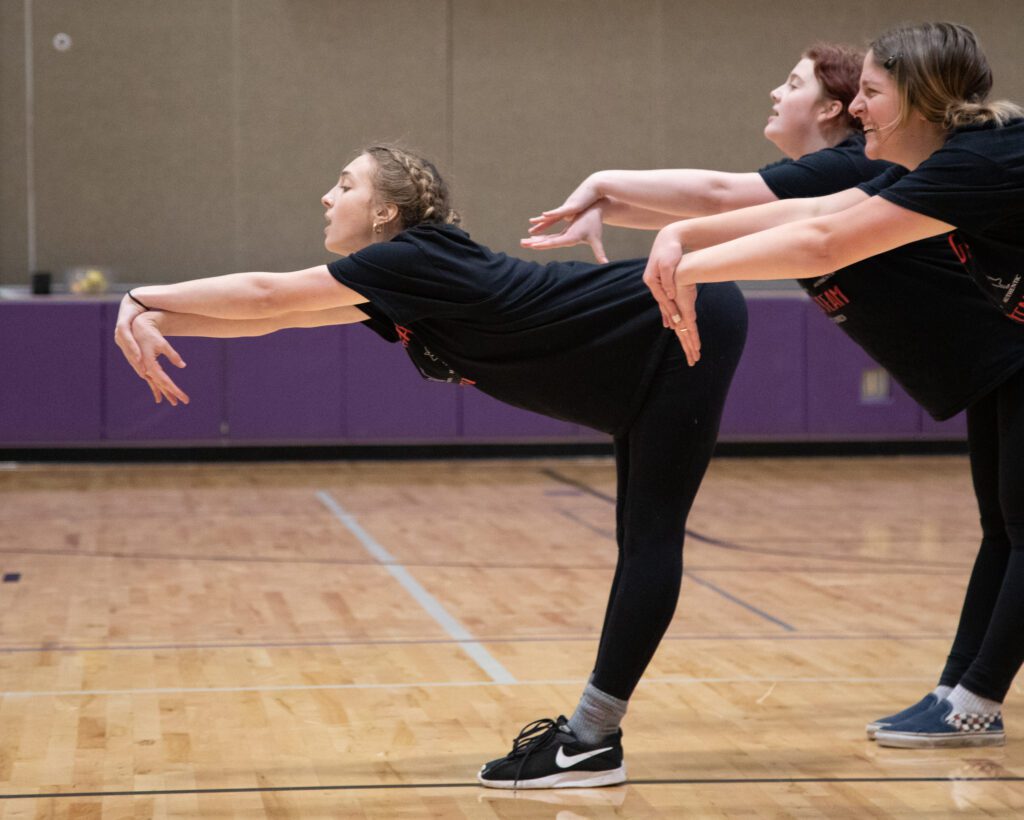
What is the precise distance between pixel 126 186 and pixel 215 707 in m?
6.93

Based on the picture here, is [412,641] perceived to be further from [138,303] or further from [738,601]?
[138,303]

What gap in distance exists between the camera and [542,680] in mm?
3486

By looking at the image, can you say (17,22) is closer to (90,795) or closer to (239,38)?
(239,38)

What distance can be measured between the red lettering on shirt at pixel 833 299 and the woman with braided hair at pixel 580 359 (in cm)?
21

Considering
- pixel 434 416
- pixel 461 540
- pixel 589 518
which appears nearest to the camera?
pixel 461 540

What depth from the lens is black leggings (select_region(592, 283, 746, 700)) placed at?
8.46 feet

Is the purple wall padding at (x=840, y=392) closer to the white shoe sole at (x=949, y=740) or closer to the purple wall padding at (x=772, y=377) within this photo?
the purple wall padding at (x=772, y=377)

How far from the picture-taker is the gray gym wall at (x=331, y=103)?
9.39m

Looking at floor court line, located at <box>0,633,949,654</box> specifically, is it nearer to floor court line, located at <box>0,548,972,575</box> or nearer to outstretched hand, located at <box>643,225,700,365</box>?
floor court line, located at <box>0,548,972,575</box>

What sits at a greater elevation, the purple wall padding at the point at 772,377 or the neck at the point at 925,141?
the neck at the point at 925,141

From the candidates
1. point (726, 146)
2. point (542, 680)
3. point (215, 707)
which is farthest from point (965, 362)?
point (726, 146)

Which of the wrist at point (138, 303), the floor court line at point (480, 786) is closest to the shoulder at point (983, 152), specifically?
the floor court line at point (480, 786)

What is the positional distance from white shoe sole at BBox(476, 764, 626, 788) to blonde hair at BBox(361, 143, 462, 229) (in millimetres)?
1052

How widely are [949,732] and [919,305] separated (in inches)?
34.4
